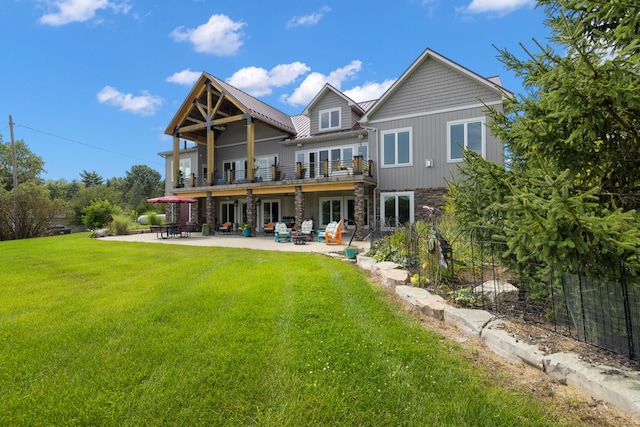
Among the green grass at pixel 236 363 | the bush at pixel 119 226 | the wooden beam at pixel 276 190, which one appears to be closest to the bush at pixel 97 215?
the bush at pixel 119 226

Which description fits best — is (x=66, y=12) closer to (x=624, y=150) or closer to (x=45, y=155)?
(x=624, y=150)

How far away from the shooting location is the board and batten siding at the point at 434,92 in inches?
534

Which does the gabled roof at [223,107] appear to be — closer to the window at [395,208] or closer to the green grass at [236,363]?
the window at [395,208]

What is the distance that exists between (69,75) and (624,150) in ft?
119

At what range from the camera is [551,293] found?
3.57 meters

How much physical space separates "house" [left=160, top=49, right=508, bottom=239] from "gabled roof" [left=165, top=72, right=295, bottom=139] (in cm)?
7

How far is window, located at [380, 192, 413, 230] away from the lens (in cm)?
1505

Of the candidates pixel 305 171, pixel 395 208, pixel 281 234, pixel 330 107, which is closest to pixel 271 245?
pixel 281 234

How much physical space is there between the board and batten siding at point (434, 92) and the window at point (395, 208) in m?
4.10

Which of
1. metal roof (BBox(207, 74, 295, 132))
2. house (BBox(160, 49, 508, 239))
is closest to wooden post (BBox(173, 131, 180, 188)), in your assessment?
house (BBox(160, 49, 508, 239))

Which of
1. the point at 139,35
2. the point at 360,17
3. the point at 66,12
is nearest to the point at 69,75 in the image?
the point at 66,12

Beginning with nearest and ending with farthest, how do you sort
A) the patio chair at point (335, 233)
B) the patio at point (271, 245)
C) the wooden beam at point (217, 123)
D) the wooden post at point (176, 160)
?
the patio at point (271, 245)
the patio chair at point (335, 233)
the wooden beam at point (217, 123)
the wooden post at point (176, 160)

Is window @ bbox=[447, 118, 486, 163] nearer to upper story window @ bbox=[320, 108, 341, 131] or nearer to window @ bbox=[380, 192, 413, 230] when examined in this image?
window @ bbox=[380, 192, 413, 230]

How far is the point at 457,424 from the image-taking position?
2141 mm
